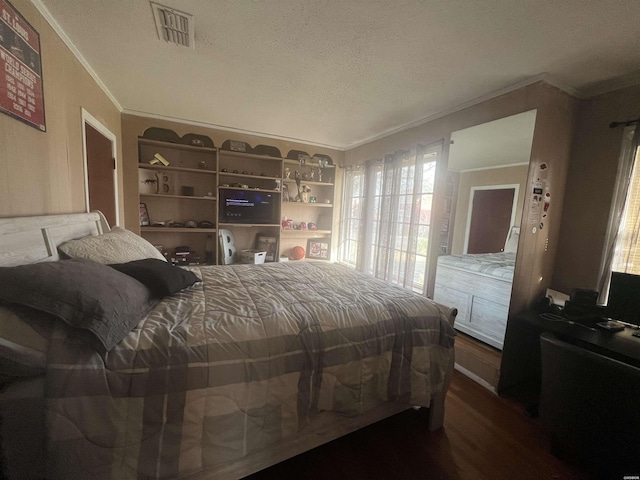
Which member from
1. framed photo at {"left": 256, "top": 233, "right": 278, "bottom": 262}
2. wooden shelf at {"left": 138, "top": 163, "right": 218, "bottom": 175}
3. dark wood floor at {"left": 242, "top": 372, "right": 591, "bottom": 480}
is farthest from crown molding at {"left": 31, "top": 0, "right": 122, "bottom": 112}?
dark wood floor at {"left": 242, "top": 372, "right": 591, "bottom": 480}

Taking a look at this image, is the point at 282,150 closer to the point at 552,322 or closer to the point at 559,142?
the point at 559,142

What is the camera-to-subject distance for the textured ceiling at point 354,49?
131cm

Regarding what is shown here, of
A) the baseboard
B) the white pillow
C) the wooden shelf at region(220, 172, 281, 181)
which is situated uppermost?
the wooden shelf at region(220, 172, 281, 181)

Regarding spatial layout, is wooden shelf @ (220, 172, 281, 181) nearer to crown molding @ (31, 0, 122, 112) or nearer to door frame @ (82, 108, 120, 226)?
door frame @ (82, 108, 120, 226)

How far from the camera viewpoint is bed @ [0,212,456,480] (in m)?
0.81

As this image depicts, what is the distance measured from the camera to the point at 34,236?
1.25m

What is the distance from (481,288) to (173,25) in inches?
123

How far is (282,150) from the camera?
380cm

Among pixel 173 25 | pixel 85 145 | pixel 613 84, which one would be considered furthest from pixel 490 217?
pixel 85 145

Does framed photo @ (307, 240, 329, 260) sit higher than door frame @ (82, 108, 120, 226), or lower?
lower

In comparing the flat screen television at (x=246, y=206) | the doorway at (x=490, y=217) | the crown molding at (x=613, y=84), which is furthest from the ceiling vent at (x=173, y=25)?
Result: the crown molding at (x=613, y=84)

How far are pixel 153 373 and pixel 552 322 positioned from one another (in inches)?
97.7

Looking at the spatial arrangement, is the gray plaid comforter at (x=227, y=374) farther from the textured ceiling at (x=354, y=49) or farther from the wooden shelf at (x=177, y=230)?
the wooden shelf at (x=177, y=230)

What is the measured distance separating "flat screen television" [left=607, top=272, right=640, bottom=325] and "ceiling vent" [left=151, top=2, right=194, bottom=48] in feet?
10.3
